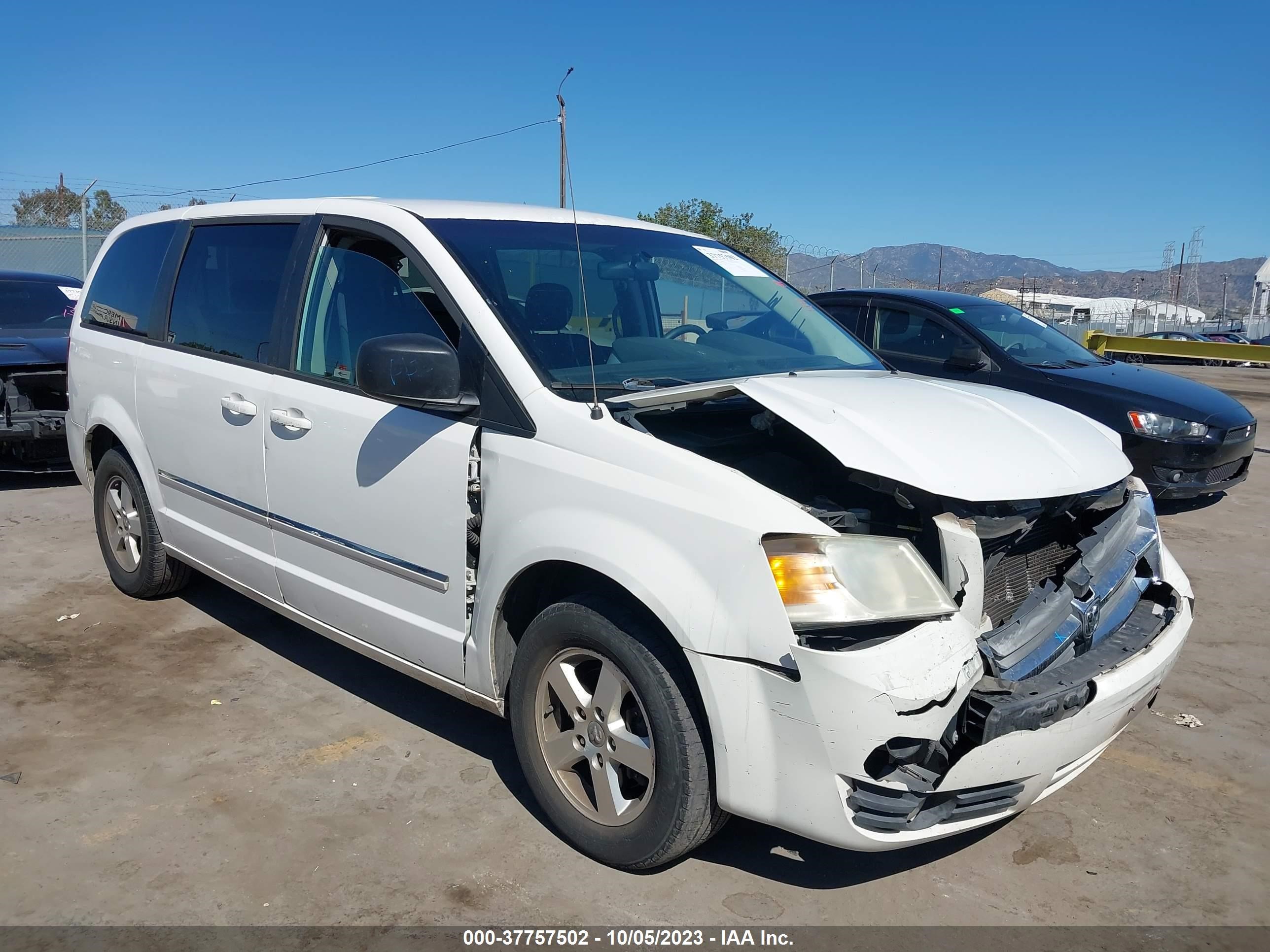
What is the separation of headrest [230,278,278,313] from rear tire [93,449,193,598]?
47.1 inches

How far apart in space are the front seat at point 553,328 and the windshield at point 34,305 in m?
6.72

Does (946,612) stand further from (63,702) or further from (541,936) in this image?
(63,702)

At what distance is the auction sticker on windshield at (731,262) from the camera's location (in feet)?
13.3

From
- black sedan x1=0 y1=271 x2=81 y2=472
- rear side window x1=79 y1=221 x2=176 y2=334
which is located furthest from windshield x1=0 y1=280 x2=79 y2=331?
rear side window x1=79 y1=221 x2=176 y2=334

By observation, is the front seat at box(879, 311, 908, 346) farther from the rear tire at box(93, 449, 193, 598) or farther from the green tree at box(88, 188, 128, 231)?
the green tree at box(88, 188, 128, 231)

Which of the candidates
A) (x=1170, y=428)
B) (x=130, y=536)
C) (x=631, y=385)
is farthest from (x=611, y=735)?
(x=1170, y=428)

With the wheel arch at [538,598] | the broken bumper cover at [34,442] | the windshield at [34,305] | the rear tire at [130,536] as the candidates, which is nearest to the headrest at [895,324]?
the rear tire at [130,536]

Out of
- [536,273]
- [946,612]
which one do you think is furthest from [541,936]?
[536,273]

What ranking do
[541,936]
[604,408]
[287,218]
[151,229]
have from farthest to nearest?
1. [151,229]
2. [287,218]
3. [604,408]
4. [541,936]

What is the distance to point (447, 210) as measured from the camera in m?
3.56

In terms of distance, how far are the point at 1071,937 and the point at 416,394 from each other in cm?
231

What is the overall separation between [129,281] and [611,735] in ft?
11.7

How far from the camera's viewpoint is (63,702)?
3.88 metres

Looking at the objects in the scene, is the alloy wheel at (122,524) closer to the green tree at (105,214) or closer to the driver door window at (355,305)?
the driver door window at (355,305)
